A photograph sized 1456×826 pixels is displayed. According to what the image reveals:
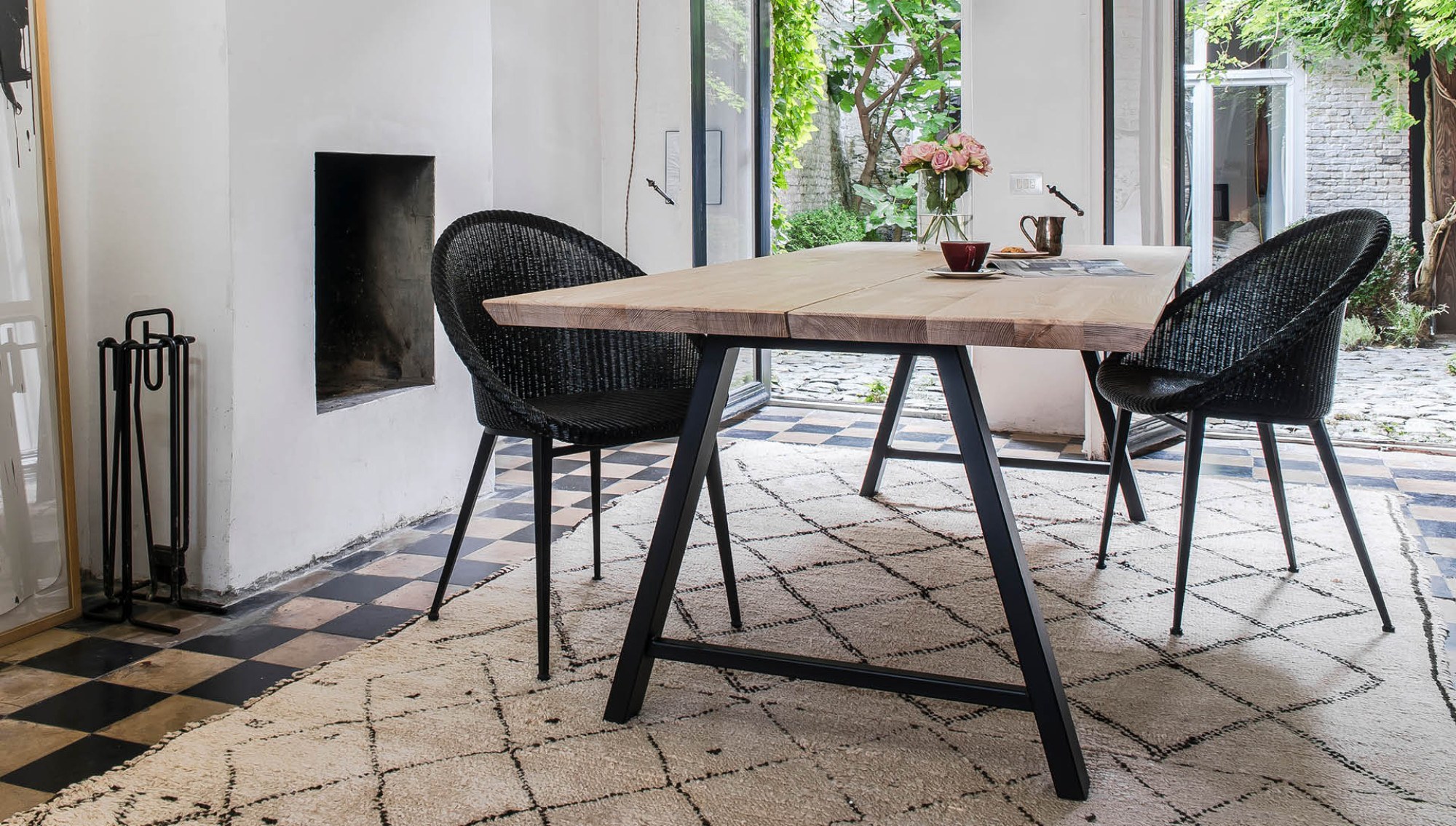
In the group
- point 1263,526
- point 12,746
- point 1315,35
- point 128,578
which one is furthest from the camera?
point 1315,35

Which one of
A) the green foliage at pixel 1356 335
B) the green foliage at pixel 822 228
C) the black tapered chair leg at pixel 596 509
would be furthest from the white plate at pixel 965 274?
the green foliage at pixel 822 228

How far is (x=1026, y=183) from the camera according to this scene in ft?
15.3

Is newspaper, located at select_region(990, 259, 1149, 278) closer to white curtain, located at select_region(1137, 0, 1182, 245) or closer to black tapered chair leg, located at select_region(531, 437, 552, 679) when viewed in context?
black tapered chair leg, located at select_region(531, 437, 552, 679)

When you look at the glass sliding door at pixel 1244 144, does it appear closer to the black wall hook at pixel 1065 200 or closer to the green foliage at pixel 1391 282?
the green foliage at pixel 1391 282

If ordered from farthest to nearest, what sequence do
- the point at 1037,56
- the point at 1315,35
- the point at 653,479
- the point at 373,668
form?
1. the point at 1315,35
2. the point at 1037,56
3. the point at 653,479
4. the point at 373,668

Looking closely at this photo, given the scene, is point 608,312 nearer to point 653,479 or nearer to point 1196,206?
point 653,479

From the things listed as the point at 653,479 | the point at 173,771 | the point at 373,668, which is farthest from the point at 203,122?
the point at 653,479

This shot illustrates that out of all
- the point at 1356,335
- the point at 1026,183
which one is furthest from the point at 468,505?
the point at 1356,335

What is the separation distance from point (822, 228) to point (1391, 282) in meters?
4.17

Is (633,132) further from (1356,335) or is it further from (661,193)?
(1356,335)

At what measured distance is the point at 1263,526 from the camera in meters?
3.34

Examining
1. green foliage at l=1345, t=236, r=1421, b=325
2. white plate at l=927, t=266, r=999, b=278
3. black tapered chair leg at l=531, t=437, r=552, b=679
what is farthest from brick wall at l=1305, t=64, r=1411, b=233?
black tapered chair leg at l=531, t=437, r=552, b=679

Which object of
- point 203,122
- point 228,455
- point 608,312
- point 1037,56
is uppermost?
point 1037,56

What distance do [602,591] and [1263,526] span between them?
197 centimetres
